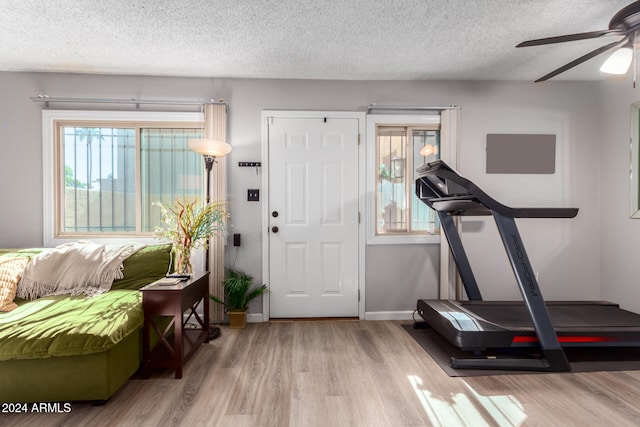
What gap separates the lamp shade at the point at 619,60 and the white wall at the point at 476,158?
1377 millimetres

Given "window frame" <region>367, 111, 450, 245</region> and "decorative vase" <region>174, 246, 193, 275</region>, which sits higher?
"window frame" <region>367, 111, 450, 245</region>

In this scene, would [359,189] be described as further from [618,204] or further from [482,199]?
[618,204]

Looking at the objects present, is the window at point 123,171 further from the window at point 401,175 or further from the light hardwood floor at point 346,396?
the window at point 401,175

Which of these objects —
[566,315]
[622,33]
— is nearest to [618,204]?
[566,315]

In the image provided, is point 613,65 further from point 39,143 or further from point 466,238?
point 39,143

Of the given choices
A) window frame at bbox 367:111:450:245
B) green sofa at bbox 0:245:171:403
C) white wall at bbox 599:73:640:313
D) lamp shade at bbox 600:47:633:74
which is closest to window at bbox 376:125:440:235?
window frame at bbox 367:111:450:245

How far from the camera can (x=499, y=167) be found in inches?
132

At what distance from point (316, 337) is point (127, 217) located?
242 cm

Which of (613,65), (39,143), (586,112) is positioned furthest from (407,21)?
(39,143)

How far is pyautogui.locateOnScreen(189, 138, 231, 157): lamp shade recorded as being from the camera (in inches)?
106

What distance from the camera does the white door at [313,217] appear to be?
3256 mm

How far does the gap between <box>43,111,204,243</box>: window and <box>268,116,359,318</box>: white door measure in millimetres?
942

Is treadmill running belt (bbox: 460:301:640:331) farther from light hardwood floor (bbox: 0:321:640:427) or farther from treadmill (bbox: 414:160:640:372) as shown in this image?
light hardwood floor (bbox: 0:321:640:427)

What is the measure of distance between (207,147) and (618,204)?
14.2 feet
